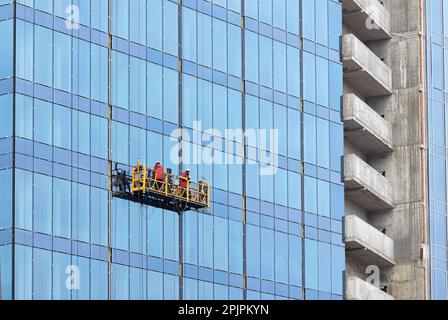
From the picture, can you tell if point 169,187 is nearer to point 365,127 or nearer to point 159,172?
point 159,172

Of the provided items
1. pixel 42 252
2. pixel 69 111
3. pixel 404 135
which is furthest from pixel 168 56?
pixel 404 135

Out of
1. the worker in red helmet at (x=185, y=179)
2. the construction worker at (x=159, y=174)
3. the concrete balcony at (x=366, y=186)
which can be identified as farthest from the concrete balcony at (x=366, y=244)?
the construction worker at (x=159, y=174)

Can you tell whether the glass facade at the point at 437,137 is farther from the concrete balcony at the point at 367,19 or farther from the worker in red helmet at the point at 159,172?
the worker in red helmet at the point at 159,172

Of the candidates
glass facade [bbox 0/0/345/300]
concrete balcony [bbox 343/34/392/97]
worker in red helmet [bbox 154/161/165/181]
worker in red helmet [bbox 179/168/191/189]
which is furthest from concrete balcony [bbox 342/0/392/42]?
worker in red helmet [bbox 154/161/165/181]

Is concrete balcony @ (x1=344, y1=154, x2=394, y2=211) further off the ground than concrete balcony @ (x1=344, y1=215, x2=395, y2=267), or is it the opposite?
concrete balcony @ (x1=344, y1=154, x2=394, y2=211)

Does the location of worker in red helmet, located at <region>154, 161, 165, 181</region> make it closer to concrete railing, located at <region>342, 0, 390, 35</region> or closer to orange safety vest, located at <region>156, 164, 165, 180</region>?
orange safety vest, located at <region>156, 164, 165, 180</region>

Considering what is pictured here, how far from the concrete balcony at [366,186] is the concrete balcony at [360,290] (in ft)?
18.5

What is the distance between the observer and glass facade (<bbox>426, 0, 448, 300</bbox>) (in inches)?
3848

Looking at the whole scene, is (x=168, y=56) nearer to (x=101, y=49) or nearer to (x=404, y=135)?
(x=101, y=49)

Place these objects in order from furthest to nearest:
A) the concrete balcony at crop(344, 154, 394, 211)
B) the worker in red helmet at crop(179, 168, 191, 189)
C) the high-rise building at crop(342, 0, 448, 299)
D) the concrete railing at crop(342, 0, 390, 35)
→ the concrete railing at crop(342, 0, 390, 35) → the high-rise building at crop(342, 0, 448, 299) → the concrete balcony at crop(344, 154, 394, 211) → the worker in red helmet at crop(179, 168, 191, 189)

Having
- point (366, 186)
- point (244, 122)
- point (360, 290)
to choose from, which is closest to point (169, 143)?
point (244, 122)

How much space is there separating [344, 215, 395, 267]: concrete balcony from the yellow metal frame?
12365mm

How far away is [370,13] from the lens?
97.5m
